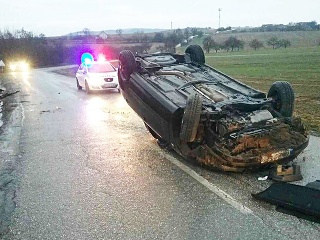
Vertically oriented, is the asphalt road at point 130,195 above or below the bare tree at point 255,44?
above

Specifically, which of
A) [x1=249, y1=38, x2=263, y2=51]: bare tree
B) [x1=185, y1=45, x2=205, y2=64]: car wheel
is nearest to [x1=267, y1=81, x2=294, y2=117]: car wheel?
[x1=185, y1=45, x2=205, y2=64]: car wheel

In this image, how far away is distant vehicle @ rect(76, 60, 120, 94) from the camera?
57.4 feet

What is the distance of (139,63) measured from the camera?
8.14 metres

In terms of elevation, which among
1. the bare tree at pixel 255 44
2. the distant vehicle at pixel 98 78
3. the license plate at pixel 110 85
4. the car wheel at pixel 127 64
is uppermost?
the car wheel at pixel 127 64

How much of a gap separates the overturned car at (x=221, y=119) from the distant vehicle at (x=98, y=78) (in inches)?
400

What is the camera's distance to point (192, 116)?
18.4ft

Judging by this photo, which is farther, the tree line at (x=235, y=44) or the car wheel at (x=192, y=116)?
the tree line at (x=235, y=44)

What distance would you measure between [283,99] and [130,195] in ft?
9.91

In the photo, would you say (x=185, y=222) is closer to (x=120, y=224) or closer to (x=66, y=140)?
(x=120, y=224)

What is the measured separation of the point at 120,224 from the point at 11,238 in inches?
43.2

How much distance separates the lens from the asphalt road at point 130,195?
13.5 feet

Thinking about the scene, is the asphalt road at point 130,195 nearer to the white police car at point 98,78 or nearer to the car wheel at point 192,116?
the car wheel at point 192,116

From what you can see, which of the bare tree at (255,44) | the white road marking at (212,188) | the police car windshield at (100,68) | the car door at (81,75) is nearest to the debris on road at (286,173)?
the white road marking at (212,188)

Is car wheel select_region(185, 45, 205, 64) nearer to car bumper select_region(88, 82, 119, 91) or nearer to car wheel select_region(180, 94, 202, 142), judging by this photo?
car wheel select_region(180, 94, 202, 142)
